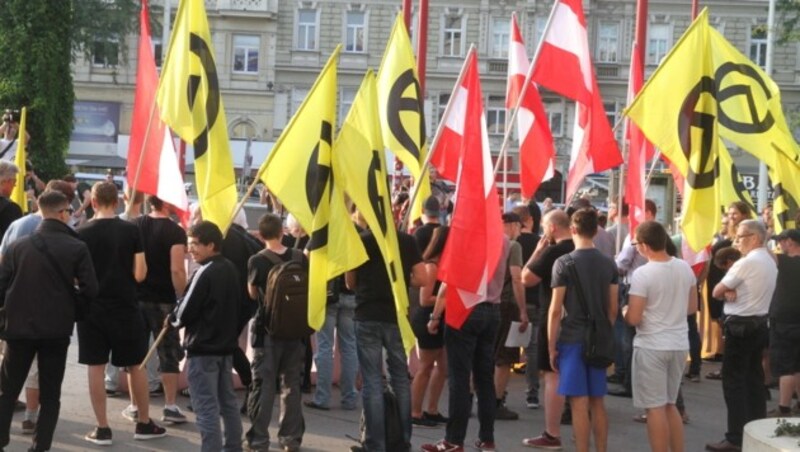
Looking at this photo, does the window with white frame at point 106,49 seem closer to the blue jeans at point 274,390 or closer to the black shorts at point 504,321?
the black shorts at point 504,321

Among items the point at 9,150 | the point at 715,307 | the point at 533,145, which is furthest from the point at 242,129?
the point at 533,145

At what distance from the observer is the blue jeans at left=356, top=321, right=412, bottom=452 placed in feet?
27.8

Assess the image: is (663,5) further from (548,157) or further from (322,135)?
(322,135)

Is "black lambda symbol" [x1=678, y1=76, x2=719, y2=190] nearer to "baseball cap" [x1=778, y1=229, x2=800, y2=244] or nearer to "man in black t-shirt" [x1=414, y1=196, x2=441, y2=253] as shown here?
"baseball cap" [x1=778, y1=229, x2=800, y2=244]

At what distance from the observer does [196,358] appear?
7.95m

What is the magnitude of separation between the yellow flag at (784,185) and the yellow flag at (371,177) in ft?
15.7

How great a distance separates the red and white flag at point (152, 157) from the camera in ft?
31.7

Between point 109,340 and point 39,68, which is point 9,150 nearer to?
point 109,340

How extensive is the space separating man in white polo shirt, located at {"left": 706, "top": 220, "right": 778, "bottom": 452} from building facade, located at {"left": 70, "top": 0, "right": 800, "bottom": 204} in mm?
39470

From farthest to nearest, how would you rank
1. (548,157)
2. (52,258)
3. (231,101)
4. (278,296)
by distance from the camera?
(231,101)
(548,157)
(278,296)
(52,258)

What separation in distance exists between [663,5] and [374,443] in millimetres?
43744

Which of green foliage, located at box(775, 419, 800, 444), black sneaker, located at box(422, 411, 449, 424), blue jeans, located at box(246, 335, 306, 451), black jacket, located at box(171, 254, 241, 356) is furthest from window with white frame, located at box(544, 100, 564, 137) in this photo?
green foliage, located at box(775, 419, 800, 444)

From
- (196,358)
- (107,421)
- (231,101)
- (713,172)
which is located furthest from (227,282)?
(231,101)

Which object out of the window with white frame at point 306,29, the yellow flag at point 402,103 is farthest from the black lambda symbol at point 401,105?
the window with white frame at point 306,29
